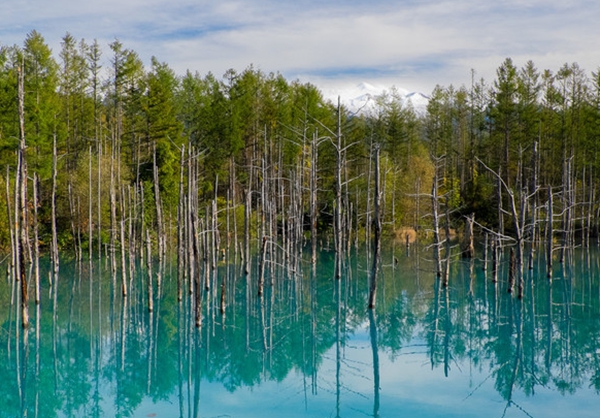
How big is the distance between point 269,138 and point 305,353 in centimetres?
2919

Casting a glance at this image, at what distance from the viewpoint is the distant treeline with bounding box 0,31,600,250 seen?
29.6m

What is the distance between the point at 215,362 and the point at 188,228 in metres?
4.00

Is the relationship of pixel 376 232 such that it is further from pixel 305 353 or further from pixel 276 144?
pixel 276 144

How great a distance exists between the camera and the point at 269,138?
135ft

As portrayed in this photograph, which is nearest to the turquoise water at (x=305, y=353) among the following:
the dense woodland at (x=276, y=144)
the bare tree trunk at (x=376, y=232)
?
the bare tree trunk at (x=376, y=232)

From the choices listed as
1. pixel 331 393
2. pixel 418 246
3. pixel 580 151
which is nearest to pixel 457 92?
pixel 580 151

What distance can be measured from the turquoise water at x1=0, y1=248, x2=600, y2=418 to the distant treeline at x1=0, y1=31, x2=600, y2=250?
10221 millimetres

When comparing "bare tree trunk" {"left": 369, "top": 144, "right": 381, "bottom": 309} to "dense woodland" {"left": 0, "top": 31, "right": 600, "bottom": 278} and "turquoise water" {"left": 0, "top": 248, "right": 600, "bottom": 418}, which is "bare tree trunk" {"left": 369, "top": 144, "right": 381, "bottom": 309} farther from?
"dense woodland" {"left": 0, "top": 31, "right": 600, "bottom": 278}

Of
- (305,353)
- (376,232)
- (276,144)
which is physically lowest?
(305,353)

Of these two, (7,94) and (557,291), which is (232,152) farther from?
(557,291)

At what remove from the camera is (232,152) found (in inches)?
1512

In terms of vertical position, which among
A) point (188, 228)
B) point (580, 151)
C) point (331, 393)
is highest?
point (580, 151)

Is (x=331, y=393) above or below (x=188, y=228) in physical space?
below

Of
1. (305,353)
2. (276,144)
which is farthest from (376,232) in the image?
(276,144)
